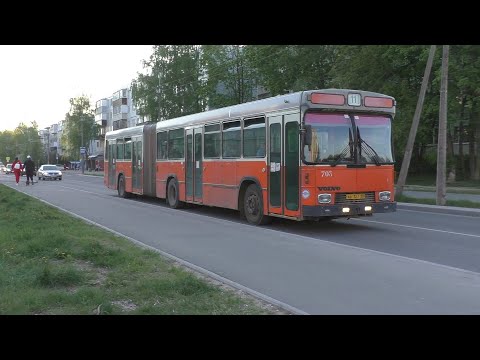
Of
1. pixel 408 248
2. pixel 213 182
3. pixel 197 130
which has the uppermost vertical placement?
pixel 197 130

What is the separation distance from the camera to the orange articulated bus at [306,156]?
1178 centimetres

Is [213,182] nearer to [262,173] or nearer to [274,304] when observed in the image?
[262,173]

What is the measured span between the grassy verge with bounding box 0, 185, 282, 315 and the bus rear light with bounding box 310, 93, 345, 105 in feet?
17.0

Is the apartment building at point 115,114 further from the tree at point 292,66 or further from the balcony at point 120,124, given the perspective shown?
the tree at point 292,66

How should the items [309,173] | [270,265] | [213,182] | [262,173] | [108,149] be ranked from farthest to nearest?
1. [108,149]
2. [213,182]
3. [262,173]
4. [309,173]
5. [270,265]

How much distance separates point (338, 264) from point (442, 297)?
7.49 ft

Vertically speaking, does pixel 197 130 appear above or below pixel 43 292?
above

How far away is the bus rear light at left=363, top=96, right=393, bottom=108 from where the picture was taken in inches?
486

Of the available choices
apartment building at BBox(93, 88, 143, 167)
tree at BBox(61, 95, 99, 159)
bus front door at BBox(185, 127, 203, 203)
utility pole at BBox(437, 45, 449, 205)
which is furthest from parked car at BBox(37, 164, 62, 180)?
tree at BBox(61, 95, 99, 159)

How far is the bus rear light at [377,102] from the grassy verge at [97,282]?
6.42 metres

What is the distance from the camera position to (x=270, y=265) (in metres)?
8.38

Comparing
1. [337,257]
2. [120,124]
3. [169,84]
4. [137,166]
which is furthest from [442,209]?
[120,124]

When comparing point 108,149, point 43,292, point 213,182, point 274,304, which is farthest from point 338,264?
point 108,149
